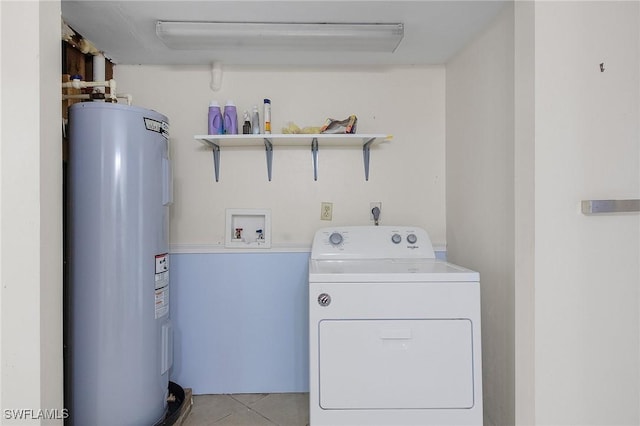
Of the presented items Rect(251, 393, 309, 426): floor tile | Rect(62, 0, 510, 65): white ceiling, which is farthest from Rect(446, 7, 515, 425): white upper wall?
Rect(251, 393, 309, 426): floor tile

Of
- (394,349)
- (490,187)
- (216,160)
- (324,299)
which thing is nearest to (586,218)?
(490,187)

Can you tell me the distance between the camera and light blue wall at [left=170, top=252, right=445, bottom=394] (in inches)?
80.7

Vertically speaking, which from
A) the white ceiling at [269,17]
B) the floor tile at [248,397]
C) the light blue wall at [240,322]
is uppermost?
the white ceiling at [269,17]

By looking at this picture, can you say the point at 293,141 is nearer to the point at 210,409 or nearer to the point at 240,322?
the point at 240,322

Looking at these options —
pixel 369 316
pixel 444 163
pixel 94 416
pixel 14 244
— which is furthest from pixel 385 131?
pixel 94 416

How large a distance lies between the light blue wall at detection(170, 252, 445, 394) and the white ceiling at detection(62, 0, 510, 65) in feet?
3.97

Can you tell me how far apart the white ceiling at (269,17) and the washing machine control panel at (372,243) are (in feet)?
3.36

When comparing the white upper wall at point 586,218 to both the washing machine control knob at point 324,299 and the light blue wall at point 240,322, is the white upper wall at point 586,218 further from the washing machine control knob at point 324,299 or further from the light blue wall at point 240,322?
the light blue wall at point 240,322

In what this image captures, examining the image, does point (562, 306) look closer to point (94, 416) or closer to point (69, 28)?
point (94, 416)

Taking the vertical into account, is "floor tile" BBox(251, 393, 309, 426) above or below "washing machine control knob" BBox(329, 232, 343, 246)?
below

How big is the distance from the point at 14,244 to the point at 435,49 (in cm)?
213

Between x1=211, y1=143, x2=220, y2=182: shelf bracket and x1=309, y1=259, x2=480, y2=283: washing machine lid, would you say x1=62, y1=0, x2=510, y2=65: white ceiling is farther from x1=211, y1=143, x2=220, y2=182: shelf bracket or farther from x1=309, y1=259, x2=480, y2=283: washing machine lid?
x1=309, y1=259, x2=480, y2=283: washing machine lid

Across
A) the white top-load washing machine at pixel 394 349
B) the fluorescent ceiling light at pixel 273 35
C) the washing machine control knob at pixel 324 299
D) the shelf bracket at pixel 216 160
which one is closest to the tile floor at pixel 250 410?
the white top-load washing machine at pixel 394 349

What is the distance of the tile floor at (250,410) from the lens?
1.80 m
